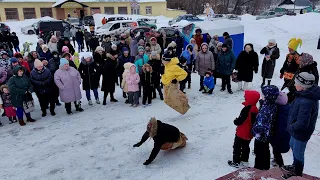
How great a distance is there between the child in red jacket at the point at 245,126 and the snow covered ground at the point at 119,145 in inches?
10.4

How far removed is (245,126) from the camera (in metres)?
4.31

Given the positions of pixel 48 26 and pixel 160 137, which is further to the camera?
pixel 48 26

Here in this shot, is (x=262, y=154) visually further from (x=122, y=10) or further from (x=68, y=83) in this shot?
(x=122, y=10)

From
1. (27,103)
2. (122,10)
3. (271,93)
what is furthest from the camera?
(122,10)

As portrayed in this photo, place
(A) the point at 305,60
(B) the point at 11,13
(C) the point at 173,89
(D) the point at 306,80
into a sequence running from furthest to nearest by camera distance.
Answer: (B) the point at 11,13, (C) the point at 173,89, (A) the point at 305,60, (D) the point at 306,80

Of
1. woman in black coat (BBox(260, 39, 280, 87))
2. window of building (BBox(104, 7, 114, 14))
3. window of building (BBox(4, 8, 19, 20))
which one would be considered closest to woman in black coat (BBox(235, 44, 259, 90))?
woman in black coat (BBox(260, 39, 280, 87))

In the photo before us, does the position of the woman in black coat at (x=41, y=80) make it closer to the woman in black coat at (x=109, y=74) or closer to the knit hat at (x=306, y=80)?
the woman in black coat at (x=109, y=74)

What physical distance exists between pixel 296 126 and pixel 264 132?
0.50 metres

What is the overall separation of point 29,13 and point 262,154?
4177 cm

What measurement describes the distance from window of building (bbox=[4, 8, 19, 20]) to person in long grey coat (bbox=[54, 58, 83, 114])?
36518mm

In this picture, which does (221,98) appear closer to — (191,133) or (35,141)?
(191,133)

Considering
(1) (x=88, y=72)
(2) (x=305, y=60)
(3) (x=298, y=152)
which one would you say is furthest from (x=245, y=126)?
(1) (x=88, y=72)

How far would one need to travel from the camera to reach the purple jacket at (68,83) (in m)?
7.27

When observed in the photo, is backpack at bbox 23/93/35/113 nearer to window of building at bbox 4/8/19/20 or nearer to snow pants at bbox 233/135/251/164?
snow pants at bbox 233/135/251/164
